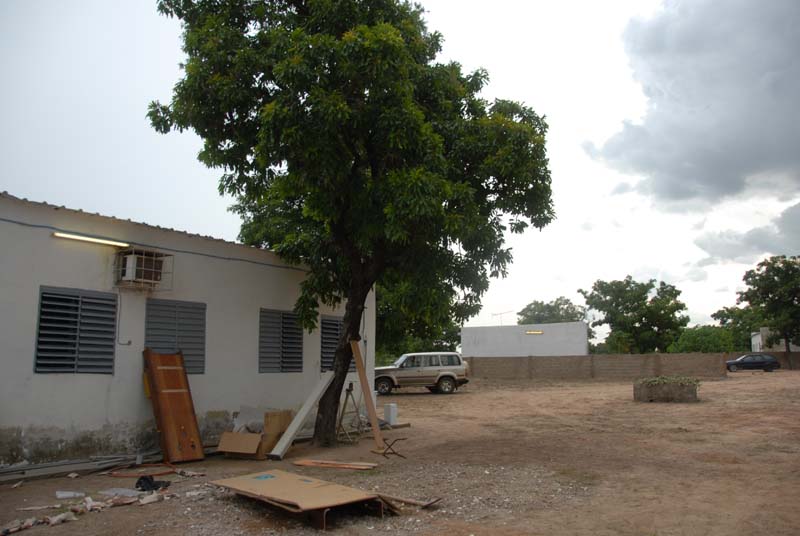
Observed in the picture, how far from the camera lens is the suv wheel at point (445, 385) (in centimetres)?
2678

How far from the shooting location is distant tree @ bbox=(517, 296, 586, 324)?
68.1 meters

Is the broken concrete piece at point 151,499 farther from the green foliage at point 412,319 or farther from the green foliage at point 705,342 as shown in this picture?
the green foliage at point 705,342

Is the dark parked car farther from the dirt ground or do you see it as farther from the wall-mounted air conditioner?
the wall-mounted air conditioner

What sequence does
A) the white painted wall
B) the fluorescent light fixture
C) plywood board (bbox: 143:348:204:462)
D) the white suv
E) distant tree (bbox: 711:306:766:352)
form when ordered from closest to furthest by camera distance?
the fluorescent light fixture < plywood board (bbox: 143:348:204:462) < the white suv < the white painted wall < distant tree (bbox: 711:306:766:352)

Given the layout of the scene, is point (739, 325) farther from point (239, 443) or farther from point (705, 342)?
point (239, 443)

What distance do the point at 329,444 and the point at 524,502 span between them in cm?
530

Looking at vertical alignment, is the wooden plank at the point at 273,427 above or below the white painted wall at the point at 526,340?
below

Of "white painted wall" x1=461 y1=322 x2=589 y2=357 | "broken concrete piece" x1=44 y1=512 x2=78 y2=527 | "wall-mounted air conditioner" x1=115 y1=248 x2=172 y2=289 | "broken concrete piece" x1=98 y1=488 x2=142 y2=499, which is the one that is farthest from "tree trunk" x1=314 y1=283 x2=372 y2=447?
"white painted wall" x1=461 y1=322 x2=589 y2=357

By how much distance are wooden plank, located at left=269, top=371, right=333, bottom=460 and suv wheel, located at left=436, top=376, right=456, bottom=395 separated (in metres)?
15.2

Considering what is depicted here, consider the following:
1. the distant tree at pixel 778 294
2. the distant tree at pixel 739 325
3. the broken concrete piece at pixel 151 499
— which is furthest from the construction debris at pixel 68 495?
the distant tree at pixel 739 325

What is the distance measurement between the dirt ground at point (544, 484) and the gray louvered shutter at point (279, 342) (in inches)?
78.9

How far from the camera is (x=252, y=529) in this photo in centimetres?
636

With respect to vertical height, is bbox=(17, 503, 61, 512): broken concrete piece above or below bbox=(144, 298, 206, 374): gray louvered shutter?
below

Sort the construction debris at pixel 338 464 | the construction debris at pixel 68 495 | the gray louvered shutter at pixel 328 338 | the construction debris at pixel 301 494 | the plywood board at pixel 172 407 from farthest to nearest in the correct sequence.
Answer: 1. the gray louvered shutter at pixel 328 338
2. the plywood board at pixel 172 407
3. the construction debris at pixel 338 464
4. the construction debris at pixel 68 495
5. the construction debris at pixel 301 494
